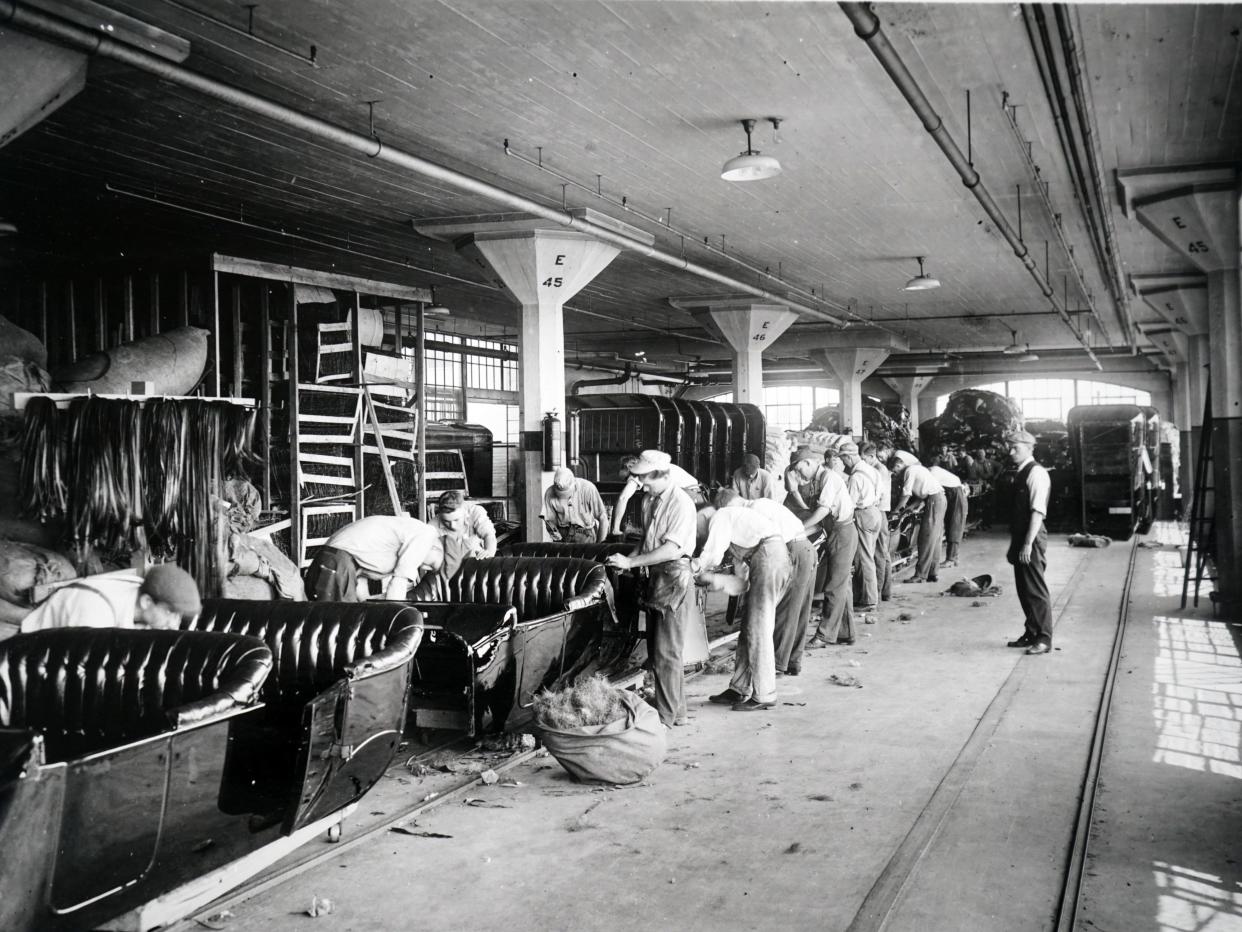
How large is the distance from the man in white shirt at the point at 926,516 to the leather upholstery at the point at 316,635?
10736 mm

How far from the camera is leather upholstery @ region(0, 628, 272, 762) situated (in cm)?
451

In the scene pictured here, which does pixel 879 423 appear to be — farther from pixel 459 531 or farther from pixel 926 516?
pixel 459 531

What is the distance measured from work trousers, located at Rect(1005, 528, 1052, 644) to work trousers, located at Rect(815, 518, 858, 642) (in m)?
1.65

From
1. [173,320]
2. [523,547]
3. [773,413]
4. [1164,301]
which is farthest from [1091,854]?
[773,413]

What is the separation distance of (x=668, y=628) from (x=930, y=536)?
879 centimetres

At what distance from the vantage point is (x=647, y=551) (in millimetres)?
7254

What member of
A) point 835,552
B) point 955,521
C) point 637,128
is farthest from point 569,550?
point 955,521

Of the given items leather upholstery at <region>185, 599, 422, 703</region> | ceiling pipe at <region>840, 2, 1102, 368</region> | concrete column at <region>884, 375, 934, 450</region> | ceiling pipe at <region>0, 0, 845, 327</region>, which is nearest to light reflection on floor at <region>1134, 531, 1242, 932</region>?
leather upholstery at <region>185, 599, 422, 703</region>

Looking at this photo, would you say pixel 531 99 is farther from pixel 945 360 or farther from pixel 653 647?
pixel 945 360

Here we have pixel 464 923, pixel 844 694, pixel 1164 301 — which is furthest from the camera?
pixel 1164 301

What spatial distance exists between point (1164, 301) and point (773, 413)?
24.8 metres

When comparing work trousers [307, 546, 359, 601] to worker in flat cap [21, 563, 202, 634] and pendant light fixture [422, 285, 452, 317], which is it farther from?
pendant light fixture [422, 285, 452, 317]

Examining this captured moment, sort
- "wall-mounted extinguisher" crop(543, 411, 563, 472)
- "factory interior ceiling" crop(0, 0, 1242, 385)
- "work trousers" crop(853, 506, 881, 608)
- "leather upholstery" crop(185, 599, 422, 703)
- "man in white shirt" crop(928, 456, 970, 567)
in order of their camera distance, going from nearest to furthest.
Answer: "leather upholstery" crop(185, 599, 422, 703) → "factory interior ceiling" crop(0, 0, 1242, 385) → "work trousers" crop(853, 506, 881, 608) → "wall-mounted extinguisher" crop(543, 411, 563, 472) → "man in white shirt" crop(928, 456, 970, 567)

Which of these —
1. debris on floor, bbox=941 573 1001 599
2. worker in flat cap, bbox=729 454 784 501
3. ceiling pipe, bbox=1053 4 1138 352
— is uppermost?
ceiling pipe, bbox=1053 4 1138 352
